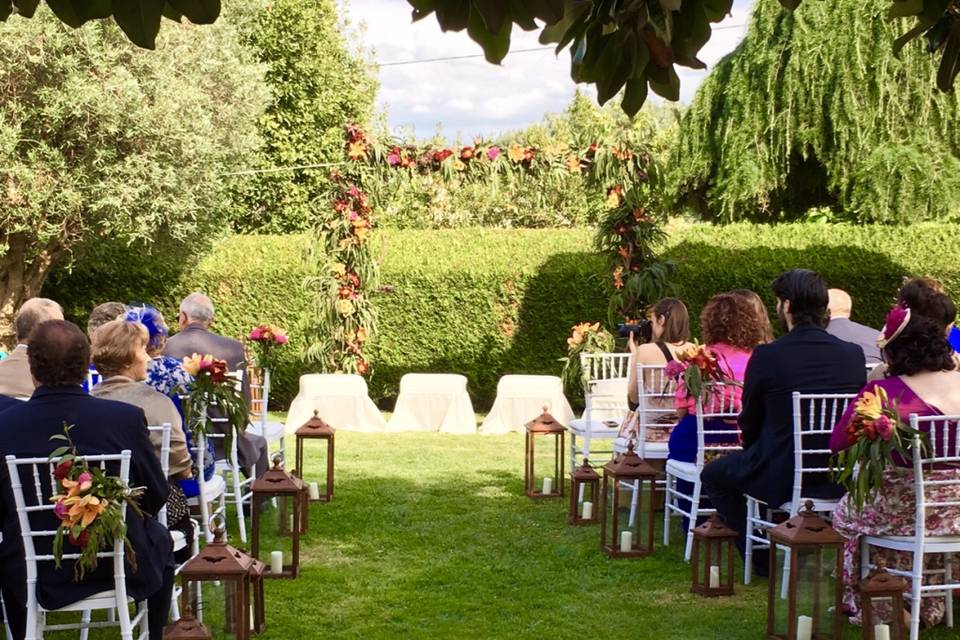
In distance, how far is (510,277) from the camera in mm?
14789

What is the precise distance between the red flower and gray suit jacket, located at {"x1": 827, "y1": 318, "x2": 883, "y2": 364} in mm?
4920

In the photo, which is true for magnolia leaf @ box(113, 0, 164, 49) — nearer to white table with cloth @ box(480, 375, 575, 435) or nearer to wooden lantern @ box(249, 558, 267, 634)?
wooden lantern @ box(249, 558, 267, 634)

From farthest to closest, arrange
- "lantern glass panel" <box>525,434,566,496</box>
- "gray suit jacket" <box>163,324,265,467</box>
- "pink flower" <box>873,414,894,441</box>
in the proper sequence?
1. "lantern glass panel" <box>525,434,566,496</box>
2. "gray suit jacket" <box>163,324,265,467</box>
3. "pink flower" <box>873,414,894,441</box>

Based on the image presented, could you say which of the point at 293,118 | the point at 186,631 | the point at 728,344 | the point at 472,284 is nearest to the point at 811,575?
the point at 728,344

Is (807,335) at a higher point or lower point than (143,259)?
lower

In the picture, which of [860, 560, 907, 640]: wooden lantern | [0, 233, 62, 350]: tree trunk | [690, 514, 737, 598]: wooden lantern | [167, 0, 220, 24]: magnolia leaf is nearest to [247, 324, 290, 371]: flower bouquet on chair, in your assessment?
[690, 514, 737, 598]: wooden lantern

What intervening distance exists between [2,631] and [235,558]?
4.59 feet

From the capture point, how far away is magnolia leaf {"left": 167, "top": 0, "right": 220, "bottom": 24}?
1.95 meters

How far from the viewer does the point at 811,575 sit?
4.81 meters

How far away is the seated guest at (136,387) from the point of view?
198 inches

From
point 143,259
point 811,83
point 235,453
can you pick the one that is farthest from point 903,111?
point 235,453

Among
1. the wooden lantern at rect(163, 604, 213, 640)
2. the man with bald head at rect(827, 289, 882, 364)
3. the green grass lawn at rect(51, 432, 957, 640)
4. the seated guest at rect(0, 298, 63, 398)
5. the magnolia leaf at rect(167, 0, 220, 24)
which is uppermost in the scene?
the magnolia leaf at rect(167, 0, 220, 24)

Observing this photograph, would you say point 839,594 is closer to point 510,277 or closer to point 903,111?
point 510,277

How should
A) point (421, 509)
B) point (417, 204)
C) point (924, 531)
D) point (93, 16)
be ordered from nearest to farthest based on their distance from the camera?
1. point (93, 16)
2. point (924, 531)
3. point (421, 509)
4. point (417, 204)
